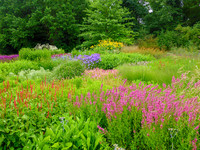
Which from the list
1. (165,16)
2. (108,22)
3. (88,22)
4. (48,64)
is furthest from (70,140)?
(165,16)

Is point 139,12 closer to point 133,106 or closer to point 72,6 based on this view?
point 72,6

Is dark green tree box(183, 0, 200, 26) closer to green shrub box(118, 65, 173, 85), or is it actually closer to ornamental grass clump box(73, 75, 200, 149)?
green shrub box(118, 65, 173, 85)

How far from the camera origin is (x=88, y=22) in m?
18.9

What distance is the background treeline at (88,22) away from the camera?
57.8ft

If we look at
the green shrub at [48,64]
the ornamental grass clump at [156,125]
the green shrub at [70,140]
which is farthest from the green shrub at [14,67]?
the ornamental grass clump at [156,125]

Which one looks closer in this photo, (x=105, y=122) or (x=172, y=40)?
(x=105, y=122)

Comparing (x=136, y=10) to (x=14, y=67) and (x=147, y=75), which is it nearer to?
(x=14, y=67)

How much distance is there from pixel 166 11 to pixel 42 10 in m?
14.0

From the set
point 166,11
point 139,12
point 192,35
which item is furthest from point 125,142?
point 139,12

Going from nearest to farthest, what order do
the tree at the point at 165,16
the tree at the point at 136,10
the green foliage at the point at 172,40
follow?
the green foliage at the point at 172,40 → the tree at the point at 165,16 → the tree at the point at 136,10

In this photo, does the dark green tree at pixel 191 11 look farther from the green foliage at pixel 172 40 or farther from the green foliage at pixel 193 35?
the green foliage at pixel 193 35

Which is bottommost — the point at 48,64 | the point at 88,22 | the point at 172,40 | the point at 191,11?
the point at 48,64

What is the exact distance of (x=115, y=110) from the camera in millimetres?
2301

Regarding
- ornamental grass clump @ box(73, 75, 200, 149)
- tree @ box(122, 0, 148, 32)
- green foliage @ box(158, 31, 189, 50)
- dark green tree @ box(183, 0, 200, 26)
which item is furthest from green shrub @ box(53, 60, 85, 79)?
dark green tree @ box(183, 0, 200, 26)
